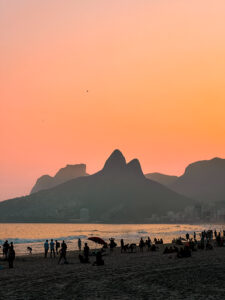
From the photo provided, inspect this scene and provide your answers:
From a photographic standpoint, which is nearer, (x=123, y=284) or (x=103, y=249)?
(x=123, y=284)

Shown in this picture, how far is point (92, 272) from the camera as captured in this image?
26469 mm

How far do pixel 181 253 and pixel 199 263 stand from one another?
17.4 ft

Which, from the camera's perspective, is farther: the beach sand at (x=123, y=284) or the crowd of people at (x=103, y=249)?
the crowd of people at (x=103, y=249)

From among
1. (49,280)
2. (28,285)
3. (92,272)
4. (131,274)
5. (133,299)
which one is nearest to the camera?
(133,299)

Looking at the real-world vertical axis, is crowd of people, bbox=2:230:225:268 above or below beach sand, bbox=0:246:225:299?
above

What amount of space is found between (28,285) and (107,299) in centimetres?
589

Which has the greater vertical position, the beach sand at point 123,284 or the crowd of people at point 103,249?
the crowd of people at point 103,249

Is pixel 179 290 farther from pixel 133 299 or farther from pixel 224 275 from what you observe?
pixel 224 275

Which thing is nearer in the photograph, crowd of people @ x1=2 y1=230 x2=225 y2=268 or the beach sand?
the beach sand

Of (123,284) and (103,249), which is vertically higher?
(103,249)

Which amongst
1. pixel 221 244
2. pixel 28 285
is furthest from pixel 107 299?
pixel 221 244

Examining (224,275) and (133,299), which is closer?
(133,299)

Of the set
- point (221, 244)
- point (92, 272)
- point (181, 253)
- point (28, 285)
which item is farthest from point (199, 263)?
point (221, 244)

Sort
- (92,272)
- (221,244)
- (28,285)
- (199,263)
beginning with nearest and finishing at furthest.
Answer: (28,285) → (92,272) → (199,263) → (221,244)
